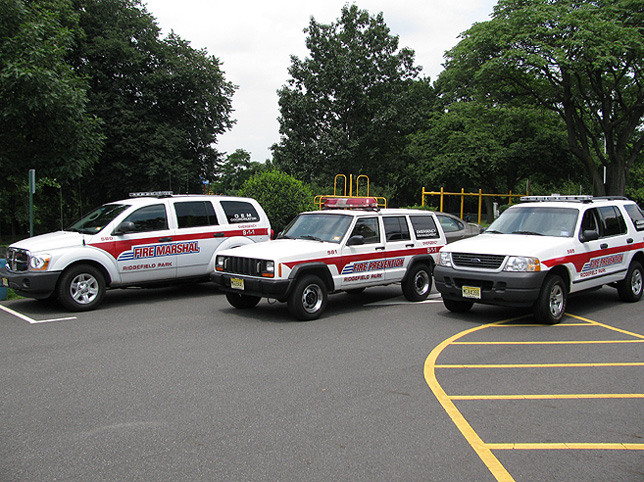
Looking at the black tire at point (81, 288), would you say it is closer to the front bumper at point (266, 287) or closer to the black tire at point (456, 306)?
the front bumper at point (266, 287)

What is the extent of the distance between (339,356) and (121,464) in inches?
129

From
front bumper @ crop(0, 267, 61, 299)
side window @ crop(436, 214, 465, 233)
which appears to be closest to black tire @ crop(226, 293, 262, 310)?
front bumper @ crop(0, 267, 61, 299)

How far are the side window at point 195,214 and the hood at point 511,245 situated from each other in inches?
193

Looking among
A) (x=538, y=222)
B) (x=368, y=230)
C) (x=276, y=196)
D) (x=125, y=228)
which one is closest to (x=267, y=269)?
(x=368, y=230)

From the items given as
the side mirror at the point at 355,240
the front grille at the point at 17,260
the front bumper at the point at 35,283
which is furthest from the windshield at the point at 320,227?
the front grille at the point at 17,260

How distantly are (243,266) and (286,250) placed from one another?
731 millimetres

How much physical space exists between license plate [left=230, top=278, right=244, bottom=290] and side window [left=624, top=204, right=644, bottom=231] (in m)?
7.42

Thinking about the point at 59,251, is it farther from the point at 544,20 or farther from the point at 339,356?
the point at 544,20

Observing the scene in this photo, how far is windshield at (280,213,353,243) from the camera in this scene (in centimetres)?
967

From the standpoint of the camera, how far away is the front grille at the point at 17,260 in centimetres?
933

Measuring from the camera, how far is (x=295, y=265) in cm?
872

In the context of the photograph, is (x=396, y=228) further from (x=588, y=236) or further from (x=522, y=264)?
(x=588, y=236)

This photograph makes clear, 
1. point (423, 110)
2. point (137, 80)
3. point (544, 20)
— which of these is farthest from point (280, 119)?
point (544, 20)

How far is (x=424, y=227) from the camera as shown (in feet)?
36.3
